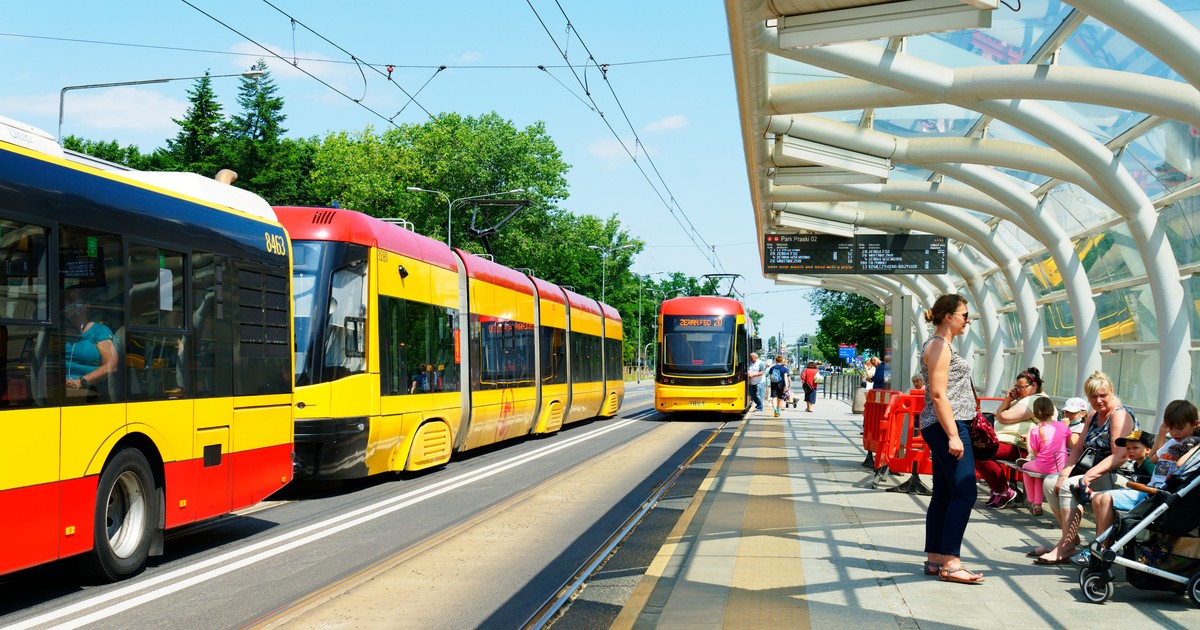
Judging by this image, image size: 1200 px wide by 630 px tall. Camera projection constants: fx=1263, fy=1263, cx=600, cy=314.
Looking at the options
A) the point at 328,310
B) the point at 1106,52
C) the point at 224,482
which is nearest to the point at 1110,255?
the point at 1106,52

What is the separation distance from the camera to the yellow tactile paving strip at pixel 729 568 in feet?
22.6

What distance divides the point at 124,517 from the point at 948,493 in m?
5.46

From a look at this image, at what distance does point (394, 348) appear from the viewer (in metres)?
14.6

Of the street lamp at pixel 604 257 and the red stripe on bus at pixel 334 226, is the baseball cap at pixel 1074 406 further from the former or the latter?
the street lamp at pixel 604 257

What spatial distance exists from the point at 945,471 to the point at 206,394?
5.33 metres

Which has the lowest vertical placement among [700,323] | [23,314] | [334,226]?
[23,314]

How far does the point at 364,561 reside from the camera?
918cm

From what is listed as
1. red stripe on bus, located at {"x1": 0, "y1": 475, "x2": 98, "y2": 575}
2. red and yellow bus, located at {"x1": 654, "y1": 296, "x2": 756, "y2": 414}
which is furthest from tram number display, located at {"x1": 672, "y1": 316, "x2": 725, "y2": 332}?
red stripe on bus, located at {"x1": 0, "y1": 475, "x2": 98, "y2": 575}

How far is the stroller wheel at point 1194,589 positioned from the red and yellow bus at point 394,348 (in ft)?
27.9

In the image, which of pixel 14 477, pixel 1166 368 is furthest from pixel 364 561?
pixel 1166 368

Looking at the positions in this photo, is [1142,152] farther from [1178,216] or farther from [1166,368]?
[1166,368]

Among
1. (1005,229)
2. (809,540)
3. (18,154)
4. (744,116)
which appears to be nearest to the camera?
(18,154)

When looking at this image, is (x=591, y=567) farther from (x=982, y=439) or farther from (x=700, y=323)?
(x=700, y=323)

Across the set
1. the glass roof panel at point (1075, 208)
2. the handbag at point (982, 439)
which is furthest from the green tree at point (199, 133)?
the handbag at point (982, 439)
